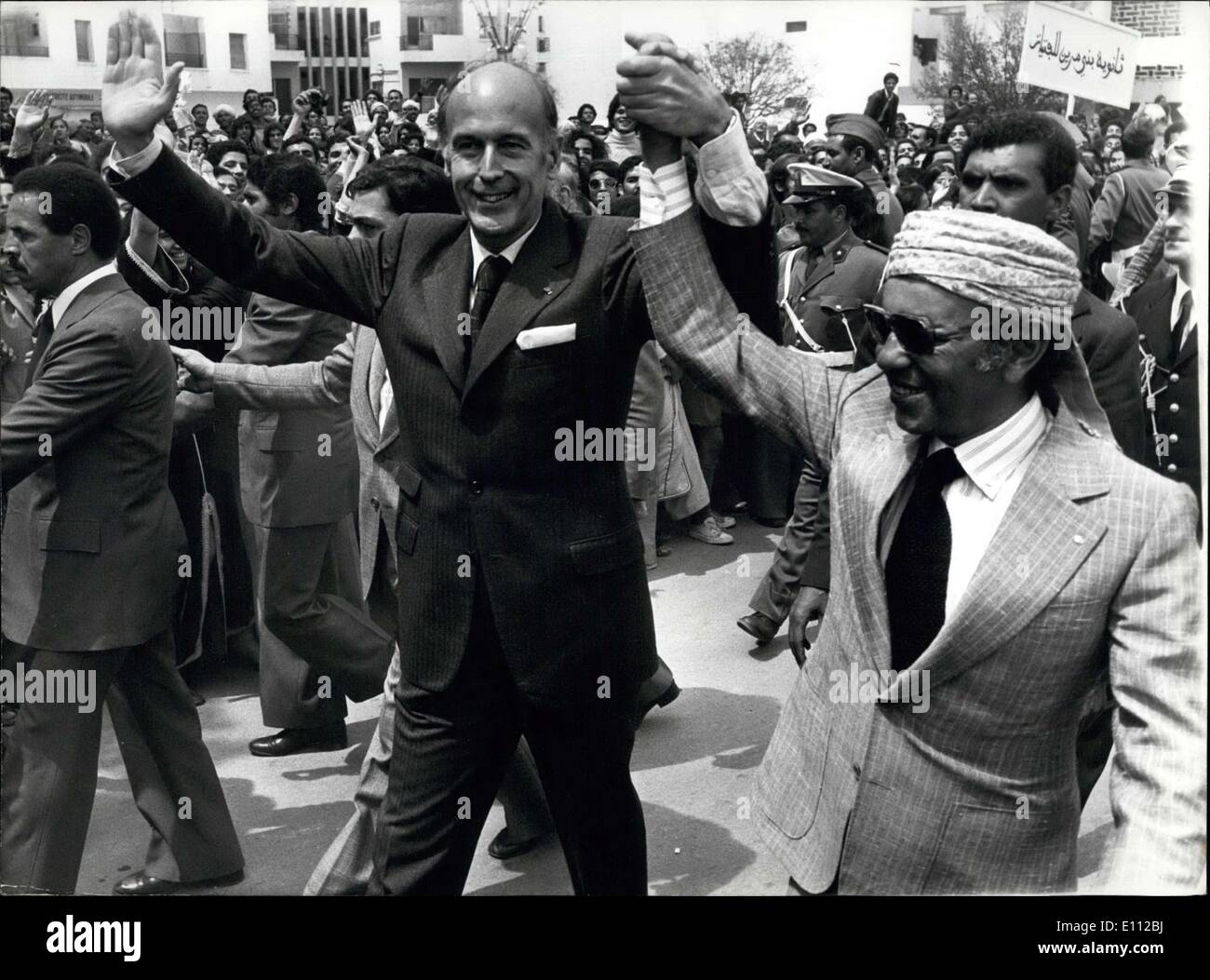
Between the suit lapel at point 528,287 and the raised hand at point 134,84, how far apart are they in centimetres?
76

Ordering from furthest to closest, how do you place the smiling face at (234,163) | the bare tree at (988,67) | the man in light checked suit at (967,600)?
the smiling face at (234,163) < the bare tree at (988,67) < the man in light checked suit at (967,600)

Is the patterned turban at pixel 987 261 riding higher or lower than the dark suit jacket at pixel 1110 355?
higher

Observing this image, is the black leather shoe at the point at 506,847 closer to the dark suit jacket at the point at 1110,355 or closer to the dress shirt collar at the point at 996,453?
the dark suit jacket at the point at 1110,355

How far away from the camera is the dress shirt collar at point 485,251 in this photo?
9.70 ft

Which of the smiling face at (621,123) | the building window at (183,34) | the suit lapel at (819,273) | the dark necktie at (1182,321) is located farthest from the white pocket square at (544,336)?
the smiling face at (621,123)

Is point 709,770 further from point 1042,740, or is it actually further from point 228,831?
point 1042,740

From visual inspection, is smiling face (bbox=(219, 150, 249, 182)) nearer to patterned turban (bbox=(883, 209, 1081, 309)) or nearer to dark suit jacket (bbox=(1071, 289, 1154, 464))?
dark suit jacket (bbox=(1071, 289, 1154, 464))

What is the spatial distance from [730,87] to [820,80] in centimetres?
76

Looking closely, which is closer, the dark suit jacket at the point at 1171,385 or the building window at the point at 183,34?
the dark suit jacket at the point at 1171,385

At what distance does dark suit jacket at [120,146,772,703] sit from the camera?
2871 millimetres

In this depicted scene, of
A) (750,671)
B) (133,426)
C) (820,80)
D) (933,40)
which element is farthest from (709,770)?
(933,40)

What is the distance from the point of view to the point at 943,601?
7.64 ft

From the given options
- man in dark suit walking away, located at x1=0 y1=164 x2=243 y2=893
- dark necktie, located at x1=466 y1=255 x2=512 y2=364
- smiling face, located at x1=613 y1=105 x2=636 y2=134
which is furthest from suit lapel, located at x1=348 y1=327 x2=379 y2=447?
smiling face, located at x1=613 y1=105 x2=636 y2=134

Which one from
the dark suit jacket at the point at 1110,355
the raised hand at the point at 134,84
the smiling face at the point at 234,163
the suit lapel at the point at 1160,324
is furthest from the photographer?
the smiling face at the point at 234,163
